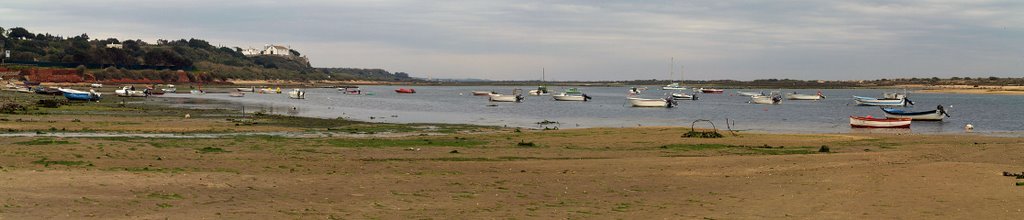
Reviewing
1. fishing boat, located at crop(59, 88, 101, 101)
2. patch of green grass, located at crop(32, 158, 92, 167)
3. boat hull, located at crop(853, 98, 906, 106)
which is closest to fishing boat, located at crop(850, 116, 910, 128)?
patch of green grass, located at crop(32, 158, 92, 167)

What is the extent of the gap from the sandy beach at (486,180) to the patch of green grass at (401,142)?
0.30 ft

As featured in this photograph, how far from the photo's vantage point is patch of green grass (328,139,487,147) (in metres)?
32.1

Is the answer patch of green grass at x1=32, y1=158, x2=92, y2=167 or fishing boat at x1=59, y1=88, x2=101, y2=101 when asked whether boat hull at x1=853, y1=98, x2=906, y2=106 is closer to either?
fishing boat at x1=59, y1=88, x2=101, y2=101

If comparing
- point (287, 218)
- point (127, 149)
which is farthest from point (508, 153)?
point (287, 218)

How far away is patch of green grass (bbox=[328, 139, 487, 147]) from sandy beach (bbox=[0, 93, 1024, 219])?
3.6 inches

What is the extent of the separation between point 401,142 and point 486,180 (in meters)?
13.8

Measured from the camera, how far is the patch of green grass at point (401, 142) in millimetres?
32125

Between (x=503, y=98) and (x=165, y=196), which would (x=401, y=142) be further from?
(x=503, y=98)

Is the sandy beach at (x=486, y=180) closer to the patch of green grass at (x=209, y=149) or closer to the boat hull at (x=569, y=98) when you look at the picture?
the patch of green grass at (x=209, y=149)

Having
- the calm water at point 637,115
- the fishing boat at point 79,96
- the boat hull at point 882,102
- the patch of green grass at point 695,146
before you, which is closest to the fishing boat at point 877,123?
the calm water at point 637,115

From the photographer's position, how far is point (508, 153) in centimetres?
2878

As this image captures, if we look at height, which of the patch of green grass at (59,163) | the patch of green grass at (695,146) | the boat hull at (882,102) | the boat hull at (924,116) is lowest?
→ the boat hull at (882,102)

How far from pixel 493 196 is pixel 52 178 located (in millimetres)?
8034

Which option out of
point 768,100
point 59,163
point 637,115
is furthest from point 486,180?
point 768,100
